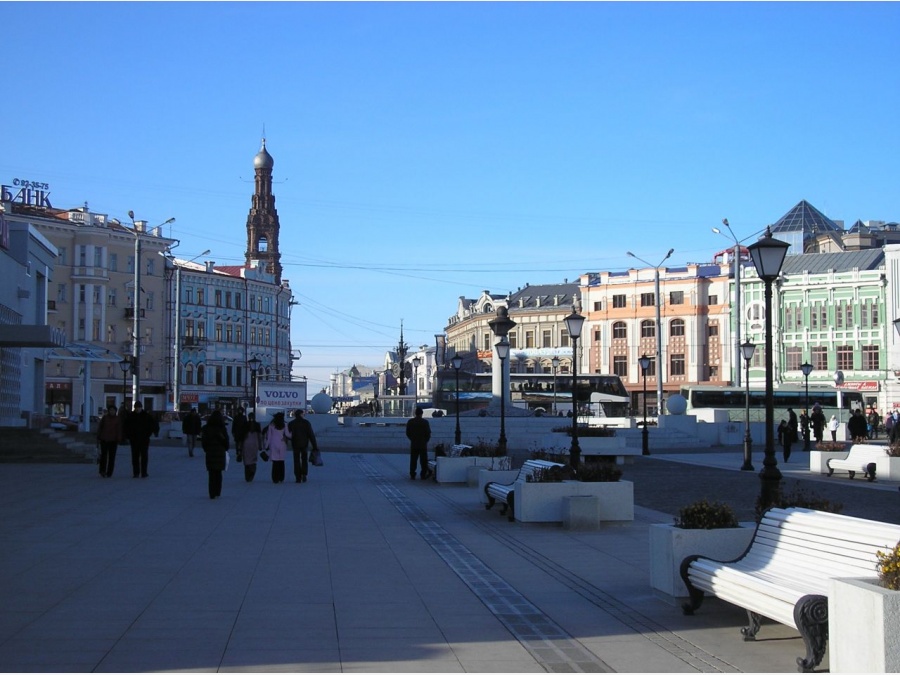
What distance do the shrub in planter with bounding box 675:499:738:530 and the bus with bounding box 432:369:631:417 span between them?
63.0 meters

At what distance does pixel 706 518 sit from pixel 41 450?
25.8 m

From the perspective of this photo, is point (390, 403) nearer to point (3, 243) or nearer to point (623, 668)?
point (3, 243)

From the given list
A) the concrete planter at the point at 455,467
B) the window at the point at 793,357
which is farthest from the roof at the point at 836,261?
the concrete planter at the point at 455,467

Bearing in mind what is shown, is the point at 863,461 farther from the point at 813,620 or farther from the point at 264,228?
the point at 264,228

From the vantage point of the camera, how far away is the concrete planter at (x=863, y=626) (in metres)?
5.18

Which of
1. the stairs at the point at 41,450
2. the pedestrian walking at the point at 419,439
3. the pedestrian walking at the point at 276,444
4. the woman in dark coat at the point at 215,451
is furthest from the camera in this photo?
the stairs at the point at 41,450

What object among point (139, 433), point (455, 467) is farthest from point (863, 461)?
point (139, 433)

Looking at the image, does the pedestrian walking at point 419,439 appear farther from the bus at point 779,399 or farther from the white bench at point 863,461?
the bus at point 779,399

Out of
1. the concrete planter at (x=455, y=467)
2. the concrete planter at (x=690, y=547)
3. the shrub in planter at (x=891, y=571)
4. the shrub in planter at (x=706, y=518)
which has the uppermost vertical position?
the shrub in planter at (x=891, y=571)

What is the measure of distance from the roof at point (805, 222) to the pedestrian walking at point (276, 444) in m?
86.0

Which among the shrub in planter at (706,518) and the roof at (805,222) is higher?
the roof at (805,222)

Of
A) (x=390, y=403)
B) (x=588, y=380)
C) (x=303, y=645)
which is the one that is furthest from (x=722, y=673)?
(x=588, y=380)

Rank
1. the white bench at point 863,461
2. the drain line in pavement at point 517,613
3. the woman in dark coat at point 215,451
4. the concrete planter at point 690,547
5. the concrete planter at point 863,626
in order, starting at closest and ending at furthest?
the concrete planter at point 863,626 < the drain line in pavement at point 517,613 < the concrete planter at point 690,547 < the woman in dark coat at point 215,451 < the white bench at point 863,461

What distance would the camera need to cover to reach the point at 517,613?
28.1 ft
